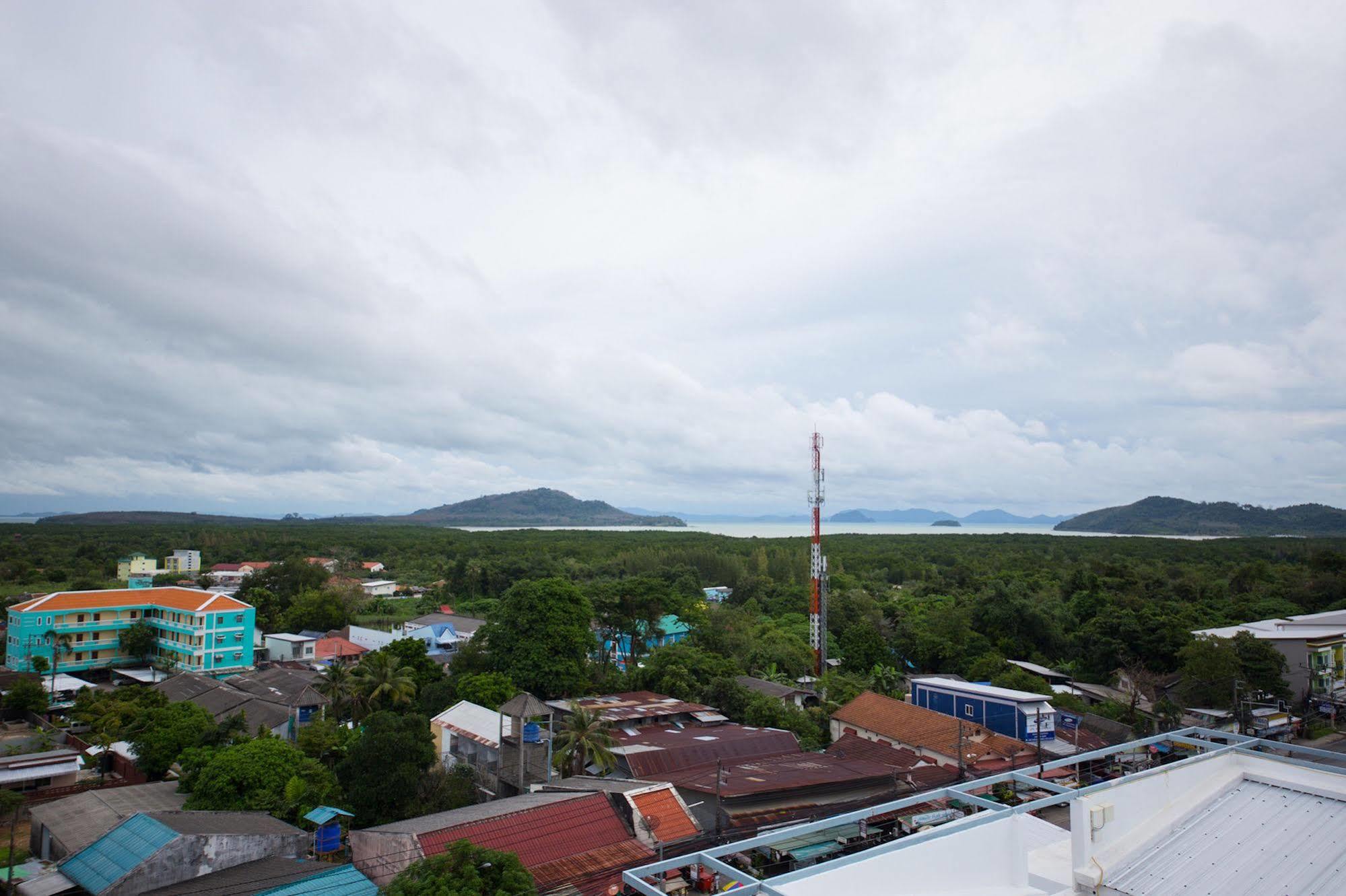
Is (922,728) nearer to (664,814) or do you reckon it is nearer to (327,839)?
(664,814)

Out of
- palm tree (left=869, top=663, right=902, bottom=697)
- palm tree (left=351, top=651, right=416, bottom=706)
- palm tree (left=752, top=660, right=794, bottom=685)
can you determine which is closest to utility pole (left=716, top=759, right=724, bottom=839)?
palm tree (left=351, top=651, right=416, bottom=706)

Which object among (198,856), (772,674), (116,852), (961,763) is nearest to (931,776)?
(961,763)

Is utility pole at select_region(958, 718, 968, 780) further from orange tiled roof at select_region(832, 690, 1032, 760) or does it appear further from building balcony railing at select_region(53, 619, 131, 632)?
building balcony railing at select_region(53, 619, 131, 632)

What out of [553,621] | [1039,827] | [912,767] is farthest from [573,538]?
[1039,827]

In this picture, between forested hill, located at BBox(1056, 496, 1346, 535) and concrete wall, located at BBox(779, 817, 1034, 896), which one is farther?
forested hill, located at BBox(1056, 496, 1346, 535)

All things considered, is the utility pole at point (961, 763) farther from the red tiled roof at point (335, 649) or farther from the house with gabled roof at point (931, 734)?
the red tiled roof at point (335, 649)

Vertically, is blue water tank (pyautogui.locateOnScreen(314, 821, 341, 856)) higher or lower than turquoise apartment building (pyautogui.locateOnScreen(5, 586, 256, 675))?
lower

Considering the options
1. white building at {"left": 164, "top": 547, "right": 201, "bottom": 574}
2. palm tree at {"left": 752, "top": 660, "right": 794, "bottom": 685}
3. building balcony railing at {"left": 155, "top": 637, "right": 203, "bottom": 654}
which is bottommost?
palm tree at {"left": 752, "top": 660, "right": 794, "bottom": 685}
